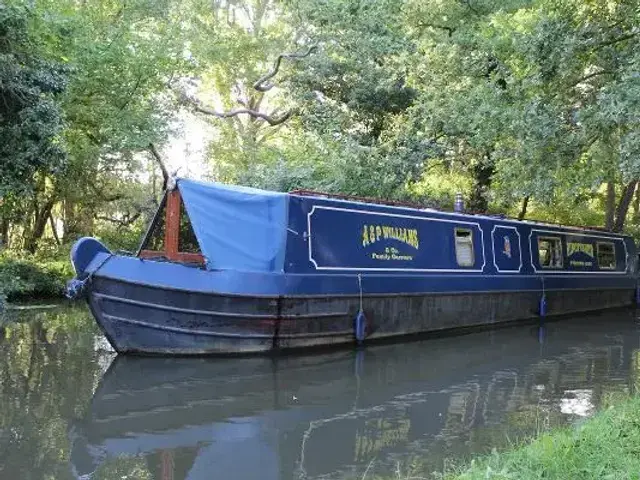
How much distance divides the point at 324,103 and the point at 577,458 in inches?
618

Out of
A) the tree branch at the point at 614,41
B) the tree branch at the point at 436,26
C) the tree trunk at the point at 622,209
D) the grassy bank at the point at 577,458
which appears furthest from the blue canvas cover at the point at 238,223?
the tree trunk at the point at 622,209

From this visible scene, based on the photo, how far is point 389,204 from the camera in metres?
11.5

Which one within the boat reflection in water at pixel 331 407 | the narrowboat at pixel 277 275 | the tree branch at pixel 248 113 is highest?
the tree branch at pixel 248 113

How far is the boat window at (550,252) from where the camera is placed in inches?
578

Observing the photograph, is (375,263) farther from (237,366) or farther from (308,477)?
(308,477)

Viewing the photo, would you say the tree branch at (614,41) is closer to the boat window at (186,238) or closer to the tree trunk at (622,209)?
the boat window at (186,238)

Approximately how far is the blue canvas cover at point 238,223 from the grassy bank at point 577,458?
527 centimetres

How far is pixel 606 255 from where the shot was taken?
1700 centimetres

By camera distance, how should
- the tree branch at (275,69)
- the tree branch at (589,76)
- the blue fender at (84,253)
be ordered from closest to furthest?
1. the tree branch at (589,76)
2. the blue fender at (84,253)
3. the tree branch at (275,69)

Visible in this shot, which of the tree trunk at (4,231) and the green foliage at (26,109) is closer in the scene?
the green foliage at (26,109)

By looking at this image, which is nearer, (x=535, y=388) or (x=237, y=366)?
(x=535, y=388)

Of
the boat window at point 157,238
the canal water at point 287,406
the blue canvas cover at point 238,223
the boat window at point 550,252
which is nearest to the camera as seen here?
the canal water at point 287,406

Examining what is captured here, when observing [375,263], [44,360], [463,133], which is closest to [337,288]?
[375,263]

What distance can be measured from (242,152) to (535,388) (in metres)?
18.1
